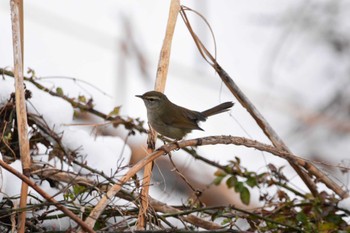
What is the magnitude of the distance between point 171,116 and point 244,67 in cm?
236

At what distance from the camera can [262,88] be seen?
19.4 feet

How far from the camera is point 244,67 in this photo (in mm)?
6258

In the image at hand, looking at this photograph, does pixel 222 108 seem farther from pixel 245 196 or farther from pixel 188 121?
pixel 245 196

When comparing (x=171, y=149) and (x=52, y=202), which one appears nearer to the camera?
(x=52, y=202)

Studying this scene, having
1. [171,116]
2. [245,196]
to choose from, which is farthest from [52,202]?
[171,116]

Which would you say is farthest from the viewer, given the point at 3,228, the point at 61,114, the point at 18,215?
the point at 61,114

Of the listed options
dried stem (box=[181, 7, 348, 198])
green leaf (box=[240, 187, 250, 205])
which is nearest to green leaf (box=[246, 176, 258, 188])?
green leaf (box=[240, 187, 250, 205])

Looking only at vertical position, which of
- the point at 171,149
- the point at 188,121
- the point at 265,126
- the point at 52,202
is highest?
the point at 188,121

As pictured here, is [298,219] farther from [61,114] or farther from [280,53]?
[280,53]

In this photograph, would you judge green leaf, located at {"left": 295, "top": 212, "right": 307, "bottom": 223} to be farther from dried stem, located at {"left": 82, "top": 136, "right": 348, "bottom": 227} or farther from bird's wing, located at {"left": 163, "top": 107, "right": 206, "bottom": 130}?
bird's wing, located at {"left": 163, "top": 107, "right": 206, "bottom": 130}

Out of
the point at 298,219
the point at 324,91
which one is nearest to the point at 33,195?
the point at 298,219

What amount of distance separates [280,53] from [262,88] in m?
0.40

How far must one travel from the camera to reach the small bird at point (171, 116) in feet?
12.6

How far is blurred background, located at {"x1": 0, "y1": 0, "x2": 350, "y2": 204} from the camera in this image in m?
5.31
